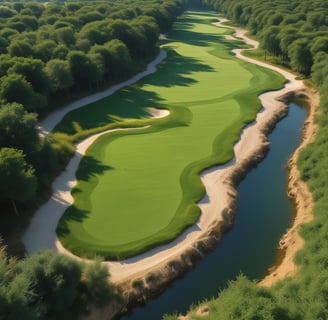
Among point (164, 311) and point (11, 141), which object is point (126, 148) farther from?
point (164, 311)

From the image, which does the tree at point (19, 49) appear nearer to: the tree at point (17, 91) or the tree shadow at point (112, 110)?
the tree at point (17, 91)

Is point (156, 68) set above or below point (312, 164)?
below

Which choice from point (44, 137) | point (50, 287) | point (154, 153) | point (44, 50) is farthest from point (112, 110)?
point (50, 287)

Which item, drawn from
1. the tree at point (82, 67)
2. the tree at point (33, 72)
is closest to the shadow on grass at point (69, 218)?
the tree at point (33, 72)

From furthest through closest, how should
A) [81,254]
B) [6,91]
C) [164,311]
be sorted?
[6,91]
[81,254]
[164,311]

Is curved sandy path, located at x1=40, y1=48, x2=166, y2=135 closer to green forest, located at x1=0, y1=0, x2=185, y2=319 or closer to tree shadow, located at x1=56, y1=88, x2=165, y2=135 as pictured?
tree shadow, located at x1=56, y1=88, x2=165, y2=135

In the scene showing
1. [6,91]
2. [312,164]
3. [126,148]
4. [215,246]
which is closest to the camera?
[215,246]

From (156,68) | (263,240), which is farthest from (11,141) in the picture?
(156,68)
